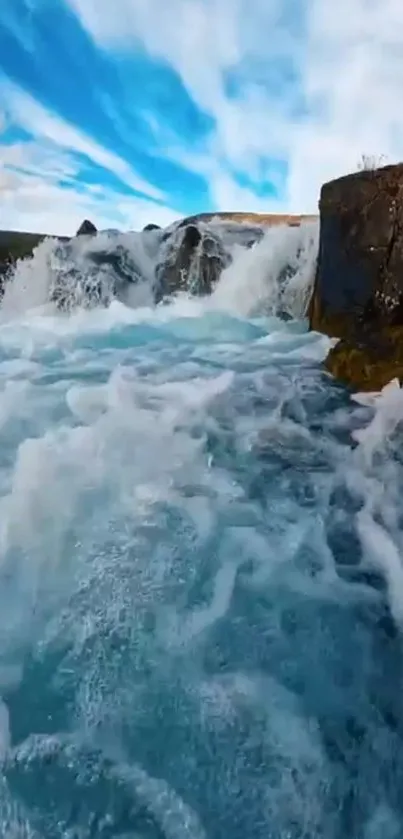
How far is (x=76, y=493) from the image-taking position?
3.77m

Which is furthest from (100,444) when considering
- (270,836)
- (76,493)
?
(270,836)

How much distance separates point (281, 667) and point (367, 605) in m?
0.62

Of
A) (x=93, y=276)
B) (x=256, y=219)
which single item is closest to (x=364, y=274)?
(x=93, y=276)

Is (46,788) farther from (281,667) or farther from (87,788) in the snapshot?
(281,667)

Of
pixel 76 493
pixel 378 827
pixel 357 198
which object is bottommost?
pixel 378 827

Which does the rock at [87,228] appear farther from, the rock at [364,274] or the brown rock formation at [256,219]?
the rock at [364,274]

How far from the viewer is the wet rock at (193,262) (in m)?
12.9

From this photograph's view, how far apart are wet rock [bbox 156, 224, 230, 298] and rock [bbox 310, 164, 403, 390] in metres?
5.39

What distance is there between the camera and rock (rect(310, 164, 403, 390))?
6.34 m

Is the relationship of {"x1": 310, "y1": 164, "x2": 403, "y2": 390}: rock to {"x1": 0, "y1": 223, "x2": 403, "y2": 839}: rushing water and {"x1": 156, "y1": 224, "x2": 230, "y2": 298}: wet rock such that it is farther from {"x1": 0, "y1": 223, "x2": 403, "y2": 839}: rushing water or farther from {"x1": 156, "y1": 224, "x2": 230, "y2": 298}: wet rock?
{"x1": 156, "y1": 224, "x2": 230, "y2": 298}: wet rock

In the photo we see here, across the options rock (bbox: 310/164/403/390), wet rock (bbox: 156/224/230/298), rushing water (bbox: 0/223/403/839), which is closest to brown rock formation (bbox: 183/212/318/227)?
wet rock (bbox: 156/224/230/298)

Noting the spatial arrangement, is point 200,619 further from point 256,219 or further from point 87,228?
point 256,219

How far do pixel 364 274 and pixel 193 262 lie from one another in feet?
22.3

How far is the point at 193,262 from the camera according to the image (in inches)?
519
